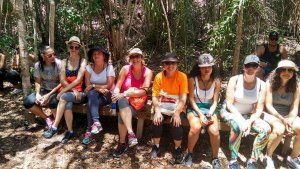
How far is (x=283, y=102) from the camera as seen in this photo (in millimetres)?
4684

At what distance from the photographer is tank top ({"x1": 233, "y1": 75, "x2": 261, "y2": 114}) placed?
461 centimetres

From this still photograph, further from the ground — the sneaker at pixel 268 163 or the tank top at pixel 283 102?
the tank top at pixel 283 102

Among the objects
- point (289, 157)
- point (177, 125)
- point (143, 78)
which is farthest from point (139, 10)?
point (289, 157)

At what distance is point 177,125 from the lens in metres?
4.52

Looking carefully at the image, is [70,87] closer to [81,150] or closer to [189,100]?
[81,150]

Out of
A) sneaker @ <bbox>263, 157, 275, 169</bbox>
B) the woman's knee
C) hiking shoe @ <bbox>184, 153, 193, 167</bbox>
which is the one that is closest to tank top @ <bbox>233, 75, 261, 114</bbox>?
sneaker @ <bbox>263, 157, 275, 169</bbox>

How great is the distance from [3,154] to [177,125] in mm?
2559

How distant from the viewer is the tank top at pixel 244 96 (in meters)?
4.61

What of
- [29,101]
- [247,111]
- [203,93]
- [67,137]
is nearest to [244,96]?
[247,111]

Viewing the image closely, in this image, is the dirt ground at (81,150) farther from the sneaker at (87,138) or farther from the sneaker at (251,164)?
the sneaker at (251,164)

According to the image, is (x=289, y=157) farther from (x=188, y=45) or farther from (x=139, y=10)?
(x=139, y=10)

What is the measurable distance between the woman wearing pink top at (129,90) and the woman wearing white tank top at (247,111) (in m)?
1.24

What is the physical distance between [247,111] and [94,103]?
223cm

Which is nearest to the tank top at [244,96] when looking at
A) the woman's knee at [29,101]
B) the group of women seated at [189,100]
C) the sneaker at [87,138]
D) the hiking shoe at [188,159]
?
the group of women seated at [189,100]
